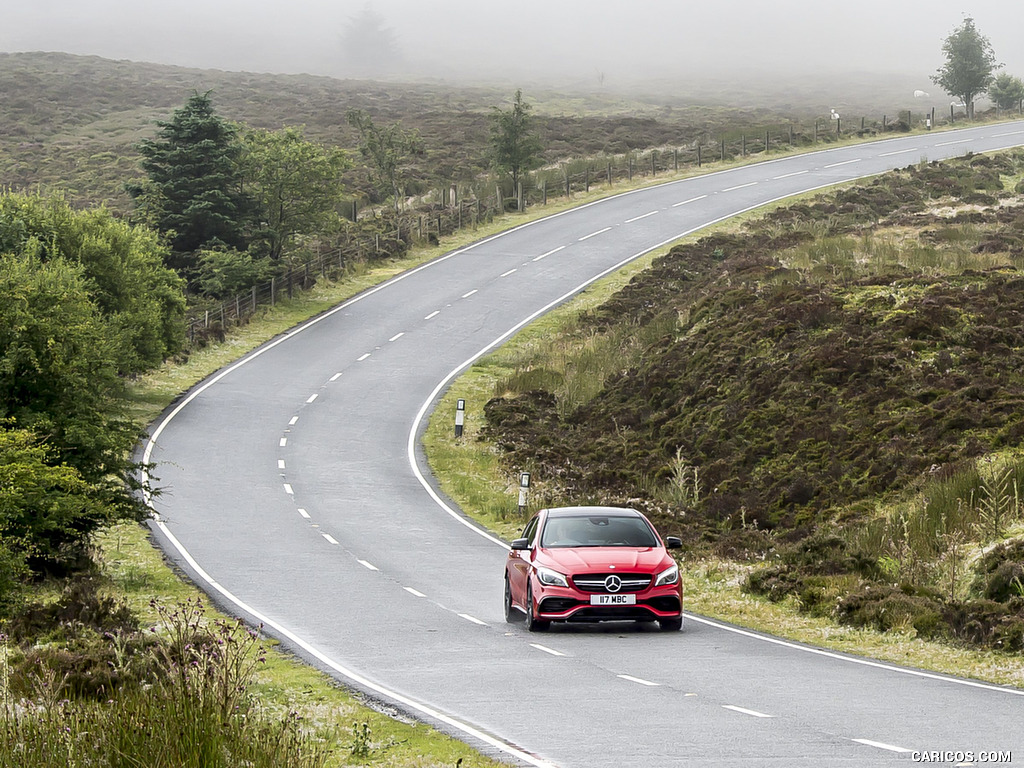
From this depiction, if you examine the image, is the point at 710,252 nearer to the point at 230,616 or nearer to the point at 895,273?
the point at 895,273

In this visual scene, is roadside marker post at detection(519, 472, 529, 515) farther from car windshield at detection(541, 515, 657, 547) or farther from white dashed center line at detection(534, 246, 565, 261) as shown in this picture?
white dashed center line at detection(534, 246, 565, 261)

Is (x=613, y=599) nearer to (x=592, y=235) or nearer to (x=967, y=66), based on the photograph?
(x=592, y=235)

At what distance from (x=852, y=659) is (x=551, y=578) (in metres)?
3.71

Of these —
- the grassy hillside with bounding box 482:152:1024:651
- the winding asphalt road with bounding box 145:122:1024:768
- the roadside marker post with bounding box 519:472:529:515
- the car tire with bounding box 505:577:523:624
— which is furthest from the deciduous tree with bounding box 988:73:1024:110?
the car tire with bounding box 505:577:523:624

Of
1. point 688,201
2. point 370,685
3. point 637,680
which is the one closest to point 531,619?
point 637,680

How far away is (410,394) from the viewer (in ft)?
134

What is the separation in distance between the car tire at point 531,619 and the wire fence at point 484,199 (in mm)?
32680

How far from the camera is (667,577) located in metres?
15.9

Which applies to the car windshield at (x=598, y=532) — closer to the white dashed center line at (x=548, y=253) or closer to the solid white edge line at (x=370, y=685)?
the solid white edge line at (x=370, y=685)

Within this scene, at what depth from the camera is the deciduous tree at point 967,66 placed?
98.1m

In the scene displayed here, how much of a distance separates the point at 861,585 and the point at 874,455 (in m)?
7.39

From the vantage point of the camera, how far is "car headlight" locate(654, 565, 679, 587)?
51.8 feet

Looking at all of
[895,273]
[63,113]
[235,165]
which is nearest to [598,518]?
[895,273]

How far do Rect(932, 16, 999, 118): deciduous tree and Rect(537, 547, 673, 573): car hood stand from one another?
293 ft
